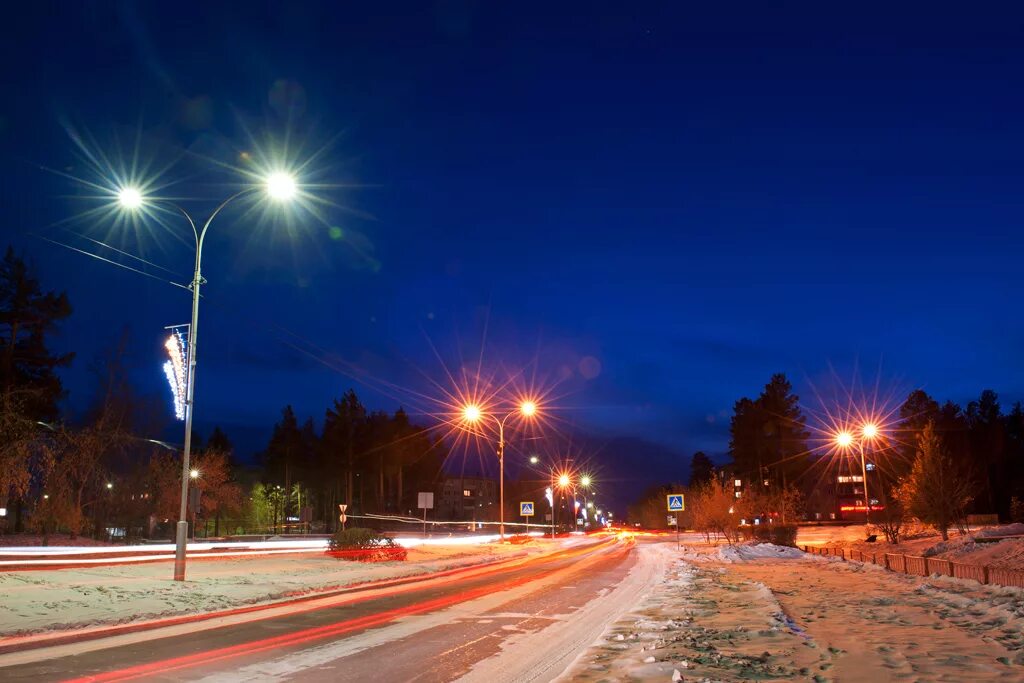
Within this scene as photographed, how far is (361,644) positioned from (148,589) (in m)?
8.53

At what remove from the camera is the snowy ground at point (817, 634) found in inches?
348

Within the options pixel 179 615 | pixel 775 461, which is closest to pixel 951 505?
pixel 179 615

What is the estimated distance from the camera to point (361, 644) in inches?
457

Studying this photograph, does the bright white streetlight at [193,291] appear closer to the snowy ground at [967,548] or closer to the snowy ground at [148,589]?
the snowy ground at [148,589]

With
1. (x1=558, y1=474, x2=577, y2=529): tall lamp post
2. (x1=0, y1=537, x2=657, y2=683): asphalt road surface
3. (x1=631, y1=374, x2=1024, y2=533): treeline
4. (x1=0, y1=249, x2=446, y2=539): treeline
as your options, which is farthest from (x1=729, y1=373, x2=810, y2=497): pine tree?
(x1=0, y1=537, x2=657, y2=683): asphalt road surface

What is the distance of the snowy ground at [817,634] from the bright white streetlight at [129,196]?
15.4m

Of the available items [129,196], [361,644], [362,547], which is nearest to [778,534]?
[362,547]

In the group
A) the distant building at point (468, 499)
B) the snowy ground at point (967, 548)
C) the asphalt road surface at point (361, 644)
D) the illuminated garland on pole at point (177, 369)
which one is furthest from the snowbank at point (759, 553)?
the distant building at point (468, 499)

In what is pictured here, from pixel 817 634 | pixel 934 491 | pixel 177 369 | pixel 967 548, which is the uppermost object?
pixel 177 369

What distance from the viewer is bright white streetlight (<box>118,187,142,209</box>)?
19047 mm

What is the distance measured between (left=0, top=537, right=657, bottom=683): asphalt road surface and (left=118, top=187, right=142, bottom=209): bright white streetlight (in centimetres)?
1074

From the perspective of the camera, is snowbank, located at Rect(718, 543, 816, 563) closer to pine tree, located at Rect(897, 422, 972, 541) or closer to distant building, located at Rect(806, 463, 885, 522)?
pine tree, located at Rect(897, 422, 972, 541)

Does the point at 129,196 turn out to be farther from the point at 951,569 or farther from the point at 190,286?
the point at 951,569

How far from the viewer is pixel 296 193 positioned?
19875 millimetres
